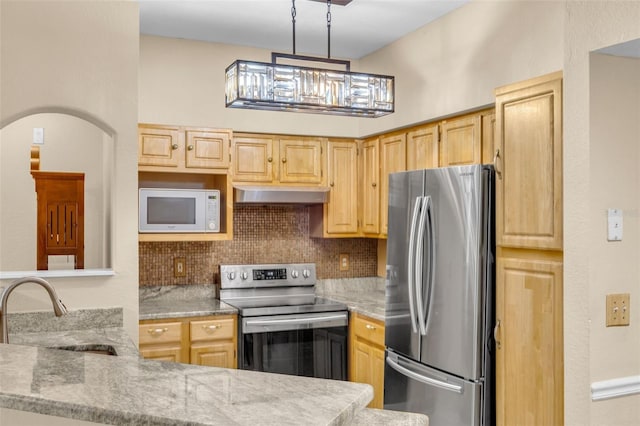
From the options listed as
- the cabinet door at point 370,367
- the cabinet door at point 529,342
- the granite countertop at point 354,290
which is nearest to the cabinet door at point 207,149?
the granite countertop at point 354,290

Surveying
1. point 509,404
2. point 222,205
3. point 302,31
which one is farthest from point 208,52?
point 509,404

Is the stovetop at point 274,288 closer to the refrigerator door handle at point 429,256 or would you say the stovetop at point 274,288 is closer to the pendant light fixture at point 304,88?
the refrigerator door handle at point 429,256

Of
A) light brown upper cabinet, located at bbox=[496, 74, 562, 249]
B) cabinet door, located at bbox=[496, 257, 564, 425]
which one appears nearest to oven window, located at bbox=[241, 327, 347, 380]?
cabinet door, located at bbox=[496, 257, 564, 425]

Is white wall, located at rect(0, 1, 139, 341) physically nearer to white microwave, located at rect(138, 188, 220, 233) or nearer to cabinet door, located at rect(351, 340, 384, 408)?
white microwave, located at rect(138, 188, 220, 233)

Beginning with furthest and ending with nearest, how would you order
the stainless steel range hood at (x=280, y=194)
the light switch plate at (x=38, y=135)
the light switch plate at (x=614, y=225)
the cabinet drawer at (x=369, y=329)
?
the stainless steel range hood at (x=280, y=194), the cabinet drawer at (x=369, y=329), the light switch plate at (x=38, y=135), the light switch plate at (x=614, y=225)

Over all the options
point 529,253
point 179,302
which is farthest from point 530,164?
point 179,302

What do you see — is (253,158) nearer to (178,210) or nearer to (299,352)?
(178,210)

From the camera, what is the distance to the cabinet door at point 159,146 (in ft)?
13.5

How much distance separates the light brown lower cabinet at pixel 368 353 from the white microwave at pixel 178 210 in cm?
123

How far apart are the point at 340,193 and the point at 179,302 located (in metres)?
1.48

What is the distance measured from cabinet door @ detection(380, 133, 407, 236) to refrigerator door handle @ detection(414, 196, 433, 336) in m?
0.93

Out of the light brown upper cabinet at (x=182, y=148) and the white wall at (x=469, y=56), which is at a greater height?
the white wall at (x=469, y=56)

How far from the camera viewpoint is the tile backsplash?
14.7 feet

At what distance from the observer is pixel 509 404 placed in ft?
9.23
